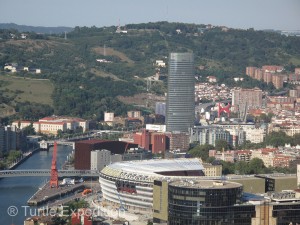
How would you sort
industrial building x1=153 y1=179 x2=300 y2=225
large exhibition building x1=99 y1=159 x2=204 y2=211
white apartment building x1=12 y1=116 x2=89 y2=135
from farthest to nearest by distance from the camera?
white apartment building x1=12 y1=116 x2=89 y2=135 → large exhibition building x1=99 y1=159 x2=204 y2=211 → industrial building x1=153 y1=179 x2=300 y2=225

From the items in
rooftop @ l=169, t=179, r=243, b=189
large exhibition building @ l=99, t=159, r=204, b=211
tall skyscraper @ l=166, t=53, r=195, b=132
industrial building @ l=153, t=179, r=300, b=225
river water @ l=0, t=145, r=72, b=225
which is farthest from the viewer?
tall skyscraper @ l=166, t=53, r=195, b=132

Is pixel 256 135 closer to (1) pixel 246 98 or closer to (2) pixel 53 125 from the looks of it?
(2) pixel 53 125

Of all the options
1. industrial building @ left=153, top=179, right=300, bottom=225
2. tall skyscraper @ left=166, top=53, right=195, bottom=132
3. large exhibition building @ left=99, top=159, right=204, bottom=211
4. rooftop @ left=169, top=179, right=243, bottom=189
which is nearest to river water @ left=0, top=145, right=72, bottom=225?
large exhibition building @ left=99, top=159, right=204, bottom=211


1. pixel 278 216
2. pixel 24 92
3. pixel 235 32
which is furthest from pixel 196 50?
pixel 278 216

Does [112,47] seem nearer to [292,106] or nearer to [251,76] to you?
[251,76]

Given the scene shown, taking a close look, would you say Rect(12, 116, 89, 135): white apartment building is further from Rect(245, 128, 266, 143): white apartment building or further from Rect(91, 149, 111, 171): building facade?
Rect(91, 149, 111, 171): building facade

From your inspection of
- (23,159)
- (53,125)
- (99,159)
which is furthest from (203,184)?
(53,125)
